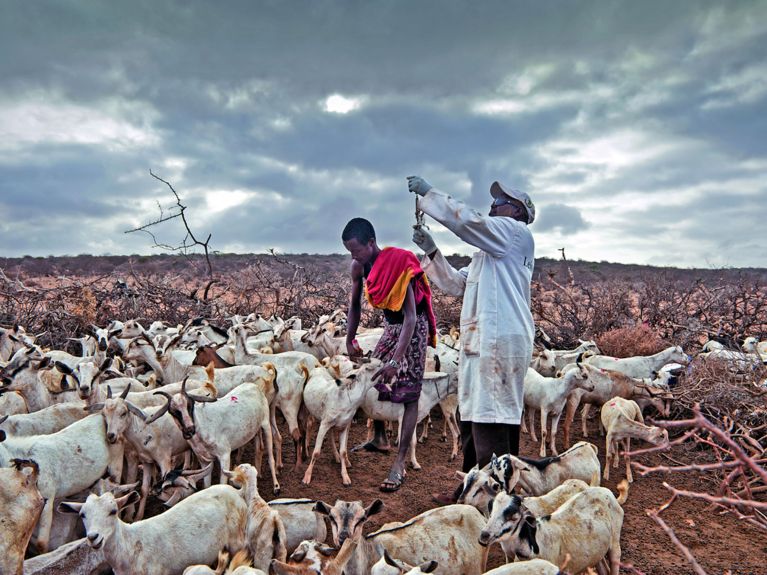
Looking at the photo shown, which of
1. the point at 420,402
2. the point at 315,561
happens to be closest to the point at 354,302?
the point at 420,402

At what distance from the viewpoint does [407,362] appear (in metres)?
6.32

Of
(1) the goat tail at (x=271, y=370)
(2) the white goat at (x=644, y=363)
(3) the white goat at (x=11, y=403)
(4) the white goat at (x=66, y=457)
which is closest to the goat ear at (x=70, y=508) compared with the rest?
(4) the white goat at (x=66, y=457)

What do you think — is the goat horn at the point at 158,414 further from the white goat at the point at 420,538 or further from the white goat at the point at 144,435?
the white goat at the point at 420,538

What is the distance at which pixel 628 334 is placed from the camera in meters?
10.2

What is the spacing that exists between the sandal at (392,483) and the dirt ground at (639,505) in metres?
0.05

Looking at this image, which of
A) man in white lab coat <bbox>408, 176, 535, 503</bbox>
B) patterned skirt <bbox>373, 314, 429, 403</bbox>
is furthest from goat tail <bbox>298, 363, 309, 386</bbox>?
man in white lab coat <bbox>408, 176, 535, 503</bbox>

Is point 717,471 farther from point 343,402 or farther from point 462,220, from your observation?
point 462,220

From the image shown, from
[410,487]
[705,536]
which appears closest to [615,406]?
[705,536]

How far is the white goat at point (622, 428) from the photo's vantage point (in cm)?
659

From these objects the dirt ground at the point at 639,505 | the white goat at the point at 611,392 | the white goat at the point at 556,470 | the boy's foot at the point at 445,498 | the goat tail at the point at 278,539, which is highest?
the white goat at the point at 611,392

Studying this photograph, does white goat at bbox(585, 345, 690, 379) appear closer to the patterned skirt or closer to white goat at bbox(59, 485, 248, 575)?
the patterned skirt

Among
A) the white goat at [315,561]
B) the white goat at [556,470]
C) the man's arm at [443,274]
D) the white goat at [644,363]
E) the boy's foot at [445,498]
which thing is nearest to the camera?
the white goat at [315,561]

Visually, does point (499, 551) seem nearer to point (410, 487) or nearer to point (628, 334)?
point (410, 487)

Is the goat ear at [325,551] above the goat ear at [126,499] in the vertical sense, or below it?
below
